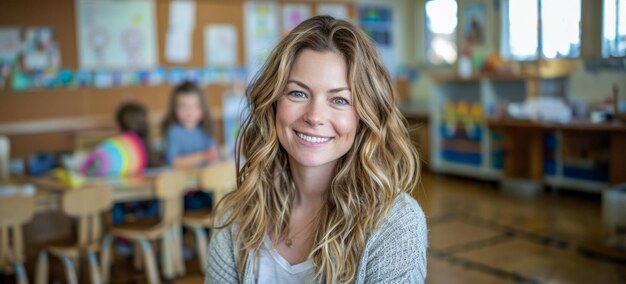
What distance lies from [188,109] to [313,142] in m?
2.90

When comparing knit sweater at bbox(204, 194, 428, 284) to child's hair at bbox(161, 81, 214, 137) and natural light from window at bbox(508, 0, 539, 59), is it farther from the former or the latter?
natural light from window at bbox(508, 0, 539, 59)

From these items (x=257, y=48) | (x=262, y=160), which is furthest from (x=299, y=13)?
(x=262, y=160)

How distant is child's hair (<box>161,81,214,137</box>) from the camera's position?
4.09 m

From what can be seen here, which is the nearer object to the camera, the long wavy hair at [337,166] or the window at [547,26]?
the long wavy hair at [337,166]

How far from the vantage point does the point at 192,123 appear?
4180 mm

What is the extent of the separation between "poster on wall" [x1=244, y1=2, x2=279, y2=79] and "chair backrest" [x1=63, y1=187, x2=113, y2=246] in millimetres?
3378

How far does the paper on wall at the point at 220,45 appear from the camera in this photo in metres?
6.21

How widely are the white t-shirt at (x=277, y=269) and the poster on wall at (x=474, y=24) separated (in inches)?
230

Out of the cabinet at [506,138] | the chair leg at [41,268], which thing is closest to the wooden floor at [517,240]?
the cabinet at [506,138]

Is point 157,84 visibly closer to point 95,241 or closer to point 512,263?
point 95,241

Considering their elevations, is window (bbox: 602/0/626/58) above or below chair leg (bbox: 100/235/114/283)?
above

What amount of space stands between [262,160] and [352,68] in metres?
0.33

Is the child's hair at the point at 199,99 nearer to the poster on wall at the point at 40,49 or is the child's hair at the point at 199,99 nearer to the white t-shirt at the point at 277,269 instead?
the poster on wall at the point at 40,49

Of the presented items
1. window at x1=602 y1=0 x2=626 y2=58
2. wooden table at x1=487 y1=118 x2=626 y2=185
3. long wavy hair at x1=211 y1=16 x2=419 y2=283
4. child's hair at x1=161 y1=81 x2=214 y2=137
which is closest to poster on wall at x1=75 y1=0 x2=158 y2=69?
child's hair at x1=161 y1=81 x2=214 y2=137
